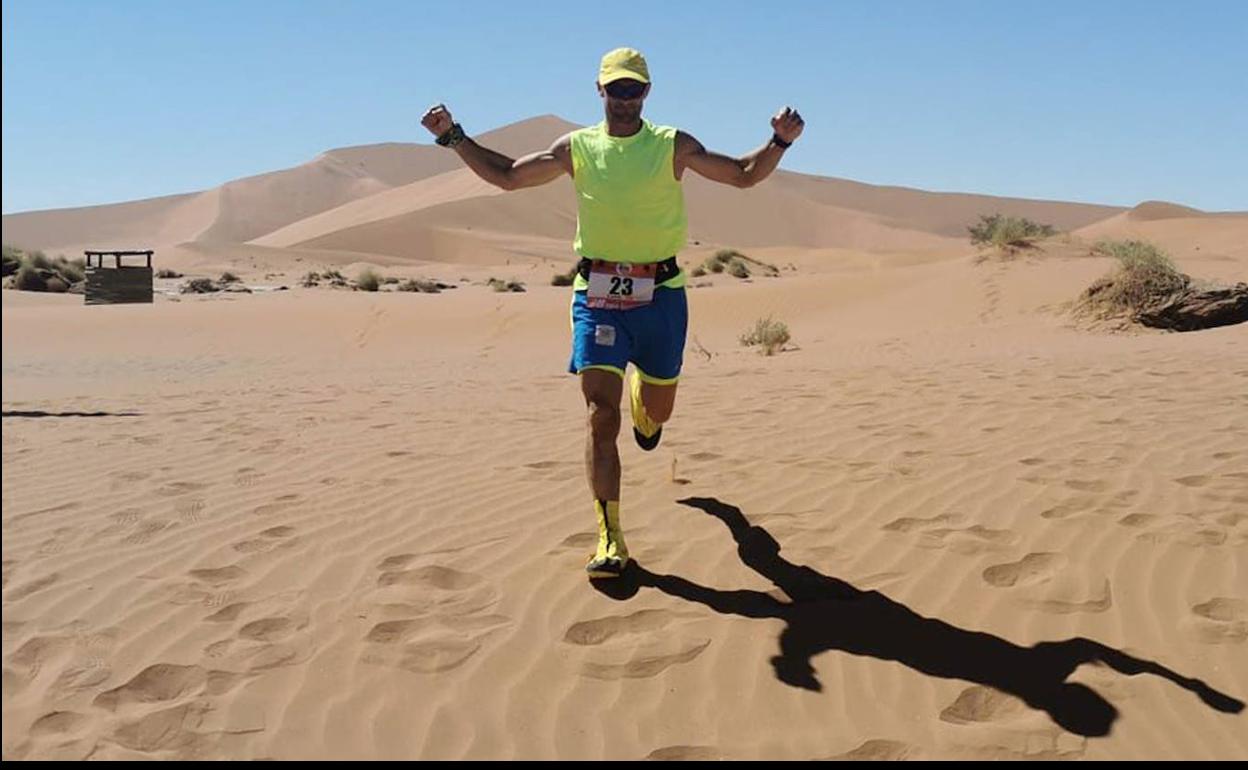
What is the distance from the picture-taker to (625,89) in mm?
4383

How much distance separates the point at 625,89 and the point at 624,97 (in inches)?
1.2

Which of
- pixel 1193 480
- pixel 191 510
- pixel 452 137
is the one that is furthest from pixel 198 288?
pixel 1193 480

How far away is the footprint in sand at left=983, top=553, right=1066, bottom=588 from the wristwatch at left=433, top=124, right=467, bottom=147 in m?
2.73

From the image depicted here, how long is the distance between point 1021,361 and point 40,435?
26.9 feet

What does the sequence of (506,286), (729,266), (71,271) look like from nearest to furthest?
1. (506,286)
2. (71,271)
3. (729,266)

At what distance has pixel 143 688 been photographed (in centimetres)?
329

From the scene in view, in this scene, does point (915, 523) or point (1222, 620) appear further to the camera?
point (915, 523)

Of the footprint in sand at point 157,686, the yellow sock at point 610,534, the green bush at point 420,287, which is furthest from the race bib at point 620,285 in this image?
the green bush at point 420,287

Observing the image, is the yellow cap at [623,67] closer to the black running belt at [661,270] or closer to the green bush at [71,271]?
the black running belt at [661,270]

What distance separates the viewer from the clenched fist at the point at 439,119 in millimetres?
4637

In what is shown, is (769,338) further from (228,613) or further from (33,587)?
(33,587)

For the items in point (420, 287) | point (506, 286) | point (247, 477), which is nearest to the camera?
point (247, 477)

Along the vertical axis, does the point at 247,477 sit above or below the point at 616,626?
above

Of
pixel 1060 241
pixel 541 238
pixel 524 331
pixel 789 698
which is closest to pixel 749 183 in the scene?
pixel 789 698
